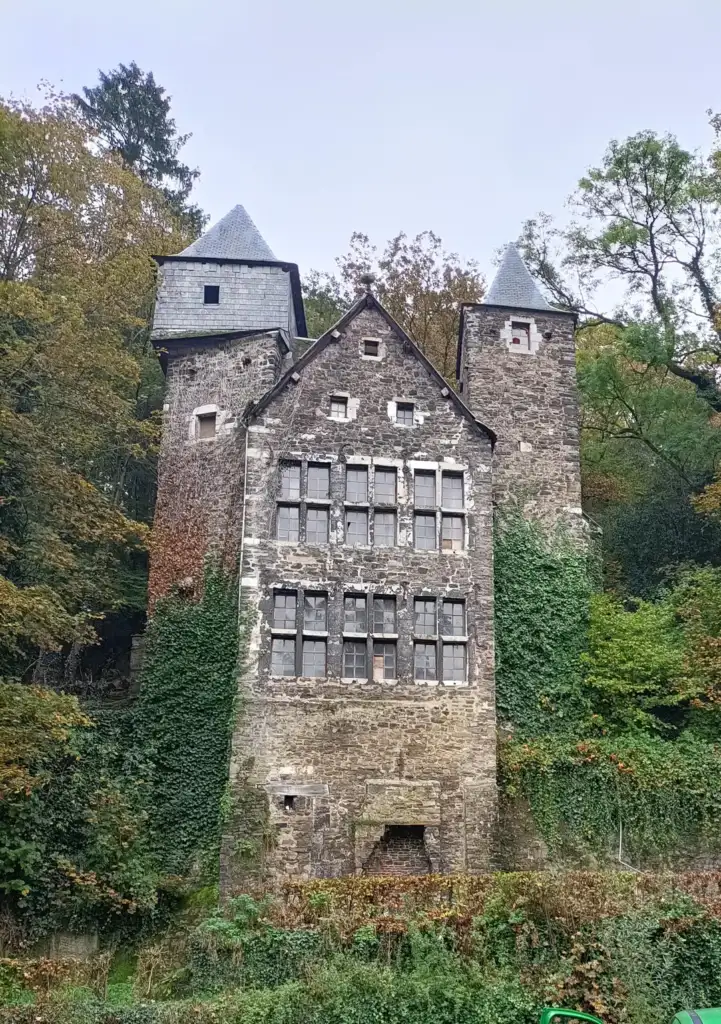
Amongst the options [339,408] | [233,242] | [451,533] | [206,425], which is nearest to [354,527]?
[451,533]

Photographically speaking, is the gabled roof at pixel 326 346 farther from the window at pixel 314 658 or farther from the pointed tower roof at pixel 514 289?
the window at pixel 314 658

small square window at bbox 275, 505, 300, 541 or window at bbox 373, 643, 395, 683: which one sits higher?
small square window at bbox 275, 505, 300, 541

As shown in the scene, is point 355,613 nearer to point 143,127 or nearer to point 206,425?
point 206,425

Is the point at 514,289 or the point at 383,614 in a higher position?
the point at 514,289

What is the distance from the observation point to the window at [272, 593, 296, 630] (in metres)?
19.0

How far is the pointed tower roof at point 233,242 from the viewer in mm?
24531

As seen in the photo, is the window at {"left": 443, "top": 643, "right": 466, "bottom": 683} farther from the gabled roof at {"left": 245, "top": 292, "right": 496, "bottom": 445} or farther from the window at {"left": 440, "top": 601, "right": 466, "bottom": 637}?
the gabled roof at {"left": 245, "top": 292, "right": 496, "bottom": 445}

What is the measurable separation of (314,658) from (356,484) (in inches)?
148

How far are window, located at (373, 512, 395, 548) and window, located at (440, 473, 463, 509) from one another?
1.19m

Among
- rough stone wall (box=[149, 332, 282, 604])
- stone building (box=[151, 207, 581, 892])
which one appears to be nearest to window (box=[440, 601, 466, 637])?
stone building (box=[151, 207, 581, 892])

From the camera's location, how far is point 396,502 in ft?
66.0

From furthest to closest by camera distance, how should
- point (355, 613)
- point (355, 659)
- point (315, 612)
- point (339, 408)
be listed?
point (339, 408)
point (355, 613)
point (315, 612)
point (355, 659)

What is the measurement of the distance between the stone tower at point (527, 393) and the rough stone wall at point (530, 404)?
0.08 ft

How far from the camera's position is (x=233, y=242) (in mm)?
25016
